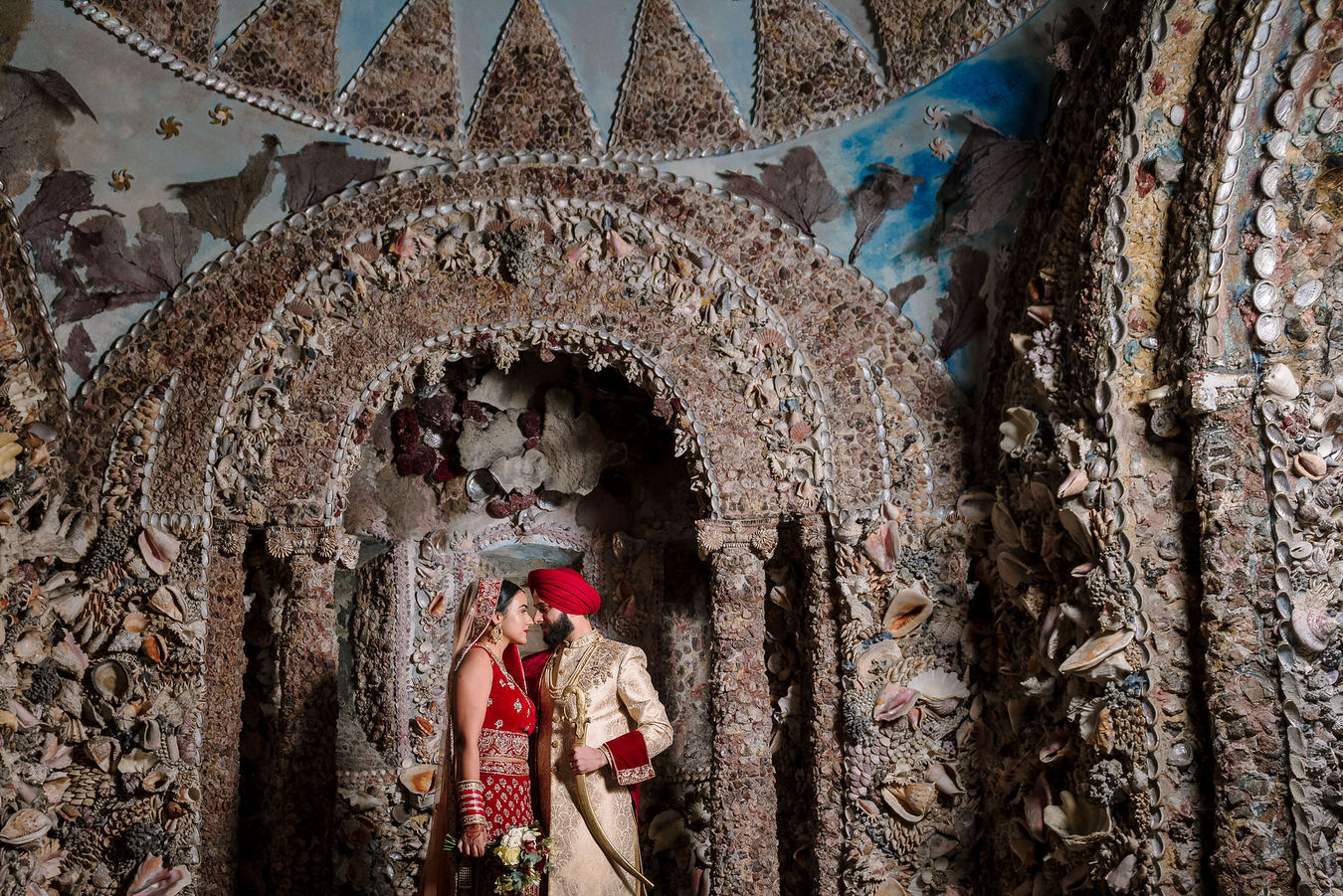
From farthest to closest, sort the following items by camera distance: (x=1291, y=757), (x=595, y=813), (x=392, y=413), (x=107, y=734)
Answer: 1. (x=392, y=413)
2. (x=107, y=734)
3. (x=595, y=813)
4. (x=1291, y=757)

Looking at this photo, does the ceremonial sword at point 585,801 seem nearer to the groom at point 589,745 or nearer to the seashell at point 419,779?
the groom at point 589,745

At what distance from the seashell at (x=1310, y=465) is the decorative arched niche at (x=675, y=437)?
4.84 feet

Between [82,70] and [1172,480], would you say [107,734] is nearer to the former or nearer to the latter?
[82,70]

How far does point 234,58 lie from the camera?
5.70 m

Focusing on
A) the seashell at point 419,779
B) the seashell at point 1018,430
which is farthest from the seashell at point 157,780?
the seashell at point 1018,430

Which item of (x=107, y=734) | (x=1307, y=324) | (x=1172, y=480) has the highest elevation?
(x=1307, y=324)


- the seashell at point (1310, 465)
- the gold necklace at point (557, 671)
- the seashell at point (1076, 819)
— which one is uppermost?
the seashell at point (1310, 465)

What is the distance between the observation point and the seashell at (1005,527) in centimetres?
536

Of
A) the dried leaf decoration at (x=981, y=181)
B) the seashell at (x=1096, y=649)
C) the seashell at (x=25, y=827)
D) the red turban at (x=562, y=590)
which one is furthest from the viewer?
the dried leaf decoration at (x=981, y=181)

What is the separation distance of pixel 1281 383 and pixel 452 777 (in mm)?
3234

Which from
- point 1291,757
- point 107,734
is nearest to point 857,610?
point 1291,757

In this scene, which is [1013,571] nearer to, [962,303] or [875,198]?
[962,303]

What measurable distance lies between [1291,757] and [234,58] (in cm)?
505

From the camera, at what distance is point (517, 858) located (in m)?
4.45
